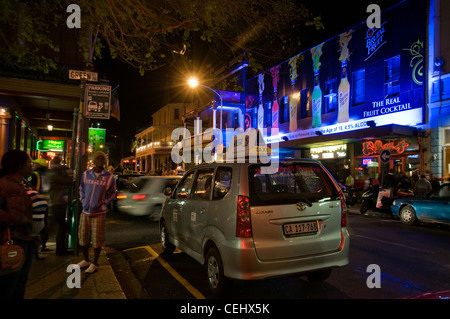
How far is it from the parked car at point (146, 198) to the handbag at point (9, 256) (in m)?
6.96

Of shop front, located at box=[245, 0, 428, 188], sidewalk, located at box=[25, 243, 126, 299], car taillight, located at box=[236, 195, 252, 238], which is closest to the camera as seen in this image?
car taillight, located at box=[236, 195, 252, 238]

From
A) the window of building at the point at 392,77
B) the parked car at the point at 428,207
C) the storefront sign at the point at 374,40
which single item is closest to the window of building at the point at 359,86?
the storefront sign at the point at 374,40

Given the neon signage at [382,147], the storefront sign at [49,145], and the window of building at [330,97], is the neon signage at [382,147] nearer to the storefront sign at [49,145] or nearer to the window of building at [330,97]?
the window of building at [330,97]

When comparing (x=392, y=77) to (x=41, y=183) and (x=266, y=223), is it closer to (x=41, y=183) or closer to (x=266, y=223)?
(x=266, y=223)

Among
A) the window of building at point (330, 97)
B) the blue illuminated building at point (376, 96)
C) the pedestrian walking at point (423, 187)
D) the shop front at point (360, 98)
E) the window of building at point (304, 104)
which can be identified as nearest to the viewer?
the pedestrian walking at point (423, 187)

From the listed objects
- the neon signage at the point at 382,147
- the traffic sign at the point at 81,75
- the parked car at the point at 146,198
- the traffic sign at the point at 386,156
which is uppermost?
the traffic sign at the point at 81,75

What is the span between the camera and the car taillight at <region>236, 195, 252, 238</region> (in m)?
3.75

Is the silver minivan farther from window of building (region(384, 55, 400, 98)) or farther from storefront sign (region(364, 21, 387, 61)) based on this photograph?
storefront sign (region(364, 21, 387, 61))

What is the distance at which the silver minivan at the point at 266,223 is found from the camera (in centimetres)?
377

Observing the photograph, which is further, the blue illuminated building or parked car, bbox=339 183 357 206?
parked car, bbox=339 183 357 206

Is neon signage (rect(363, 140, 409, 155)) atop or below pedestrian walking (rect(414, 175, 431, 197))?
atop

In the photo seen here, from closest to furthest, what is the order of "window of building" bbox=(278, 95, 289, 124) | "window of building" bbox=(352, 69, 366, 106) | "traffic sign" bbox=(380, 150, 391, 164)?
"traffic sign" bbox=(380, 150, 391, 164)
"window of building" bbox=(352, 69, 366, 106)
"window of building" bbox=(278, 95, 289, 124)

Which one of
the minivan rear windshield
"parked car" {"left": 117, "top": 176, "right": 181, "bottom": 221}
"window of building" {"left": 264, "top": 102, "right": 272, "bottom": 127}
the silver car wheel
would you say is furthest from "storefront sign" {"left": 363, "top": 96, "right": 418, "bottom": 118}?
the silver car wheel

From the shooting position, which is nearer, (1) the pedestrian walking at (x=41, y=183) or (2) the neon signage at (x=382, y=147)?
(1) the pedestrian walking at (x=41, y=183)
